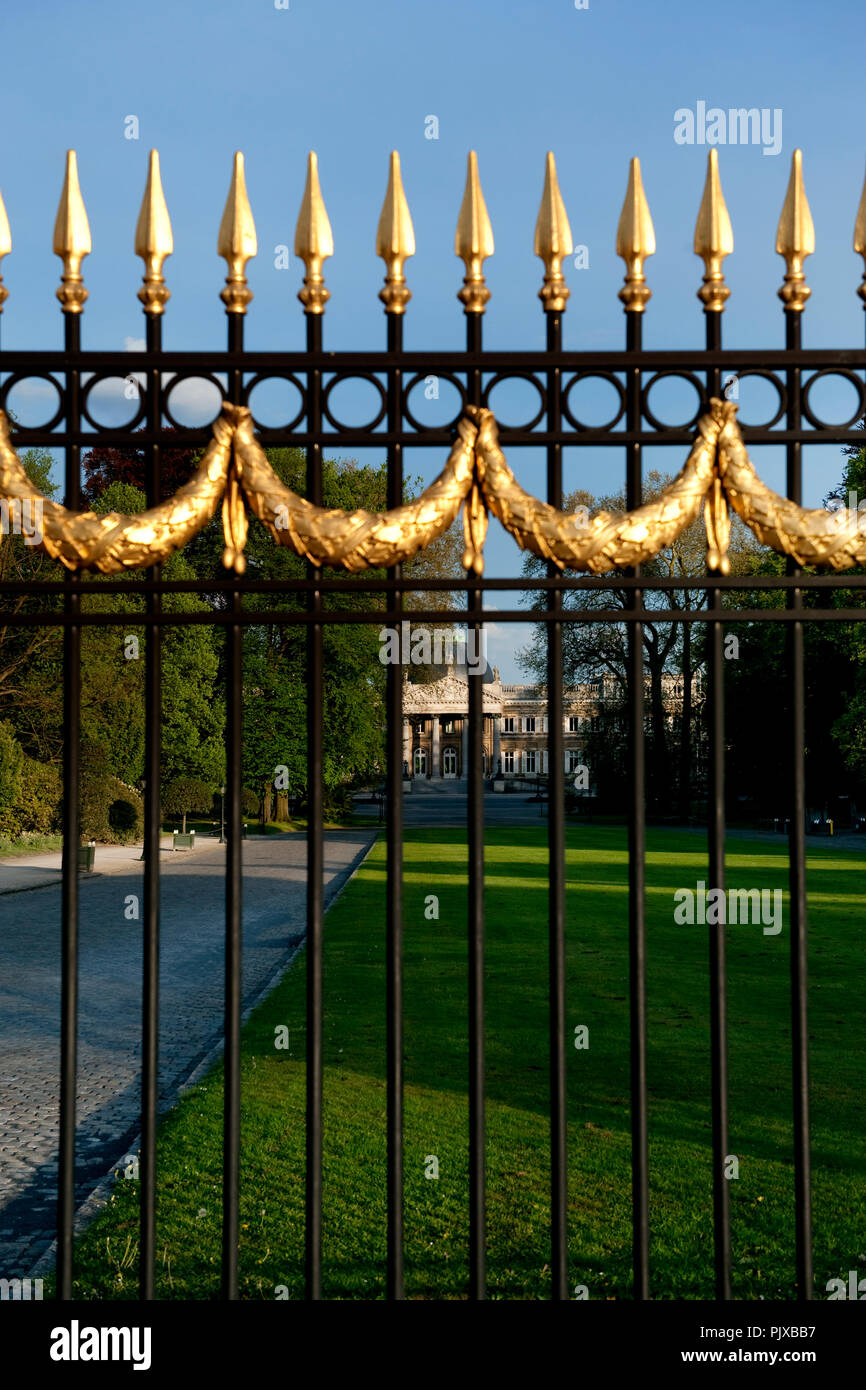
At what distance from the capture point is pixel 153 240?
10.3ft

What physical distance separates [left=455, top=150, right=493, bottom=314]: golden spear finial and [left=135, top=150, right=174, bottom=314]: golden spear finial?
2.86ft

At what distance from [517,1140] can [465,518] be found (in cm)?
450

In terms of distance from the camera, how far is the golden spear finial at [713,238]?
311cm

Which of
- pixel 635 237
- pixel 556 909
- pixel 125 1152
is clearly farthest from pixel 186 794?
pixel 635 237

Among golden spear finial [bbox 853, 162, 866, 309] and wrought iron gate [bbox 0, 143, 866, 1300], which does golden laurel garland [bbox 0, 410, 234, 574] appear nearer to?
wrought iron gate [bbox 0, 143, 866, 1300]

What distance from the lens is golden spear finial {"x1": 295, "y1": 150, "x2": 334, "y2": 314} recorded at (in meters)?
3.09

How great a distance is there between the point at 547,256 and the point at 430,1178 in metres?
4.65

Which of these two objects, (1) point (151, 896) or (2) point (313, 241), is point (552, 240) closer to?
(2) point (313, 241)

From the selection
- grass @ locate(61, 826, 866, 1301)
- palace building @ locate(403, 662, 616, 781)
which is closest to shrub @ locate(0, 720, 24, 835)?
grass @ locate(61, 826, 866, 1301)

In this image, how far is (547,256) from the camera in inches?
121

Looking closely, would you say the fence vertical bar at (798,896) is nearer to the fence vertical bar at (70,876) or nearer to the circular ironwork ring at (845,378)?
the circular ironwork ring at (845,378)

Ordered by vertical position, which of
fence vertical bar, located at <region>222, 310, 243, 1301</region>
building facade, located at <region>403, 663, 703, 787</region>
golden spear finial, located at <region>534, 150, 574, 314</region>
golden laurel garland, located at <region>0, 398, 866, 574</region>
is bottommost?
building facade, located at <region>403, 663, 703, 787</region>

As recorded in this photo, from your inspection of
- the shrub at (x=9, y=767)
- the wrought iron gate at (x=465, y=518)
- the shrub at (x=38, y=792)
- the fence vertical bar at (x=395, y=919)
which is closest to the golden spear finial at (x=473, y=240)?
the wrought iron gate at (x=465, y=518)

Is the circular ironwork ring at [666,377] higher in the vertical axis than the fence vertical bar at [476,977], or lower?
higher
